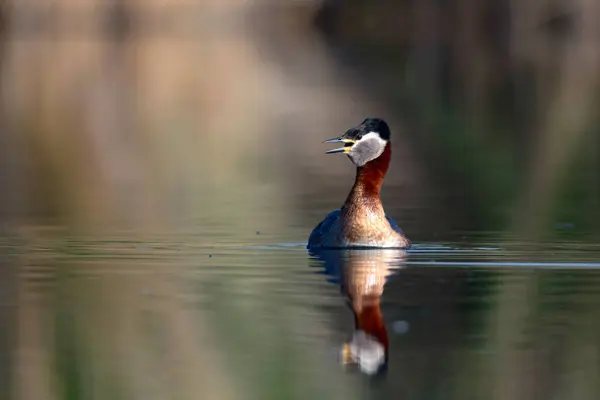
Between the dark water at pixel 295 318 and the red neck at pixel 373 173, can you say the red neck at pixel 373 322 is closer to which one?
the dark water at pixel 295 318

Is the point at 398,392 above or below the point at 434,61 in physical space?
below

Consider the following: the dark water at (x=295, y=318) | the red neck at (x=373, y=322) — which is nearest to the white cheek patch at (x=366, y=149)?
the dark water at (x=295, y=318)

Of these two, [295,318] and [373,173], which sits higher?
[373,173]

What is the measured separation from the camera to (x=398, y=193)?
54.4 ft

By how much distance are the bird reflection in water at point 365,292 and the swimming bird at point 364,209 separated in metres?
0.10

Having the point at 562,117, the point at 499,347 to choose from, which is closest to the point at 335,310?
the point at 499,347

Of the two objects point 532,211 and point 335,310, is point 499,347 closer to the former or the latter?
point 335,310

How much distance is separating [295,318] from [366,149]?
3940 mm

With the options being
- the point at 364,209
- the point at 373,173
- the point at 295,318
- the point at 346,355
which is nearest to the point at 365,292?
the point at 295,318

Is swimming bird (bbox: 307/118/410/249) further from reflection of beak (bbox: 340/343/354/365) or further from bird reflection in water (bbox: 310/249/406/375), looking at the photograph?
reflection of beak (bbox: 340/343/354/365)

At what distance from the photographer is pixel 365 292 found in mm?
9508

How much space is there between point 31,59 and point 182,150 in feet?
77.8

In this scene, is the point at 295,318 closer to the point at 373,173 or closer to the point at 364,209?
the point at 364,209

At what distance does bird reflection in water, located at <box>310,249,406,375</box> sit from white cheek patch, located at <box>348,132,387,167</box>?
2.83 feet
